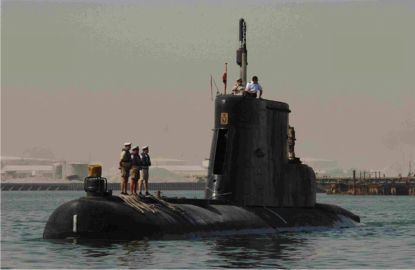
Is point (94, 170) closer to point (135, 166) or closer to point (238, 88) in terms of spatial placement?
point (135, 166)

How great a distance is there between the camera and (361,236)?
3978 cm

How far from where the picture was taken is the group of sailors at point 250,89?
3716 cm

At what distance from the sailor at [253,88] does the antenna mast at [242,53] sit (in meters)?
0.96

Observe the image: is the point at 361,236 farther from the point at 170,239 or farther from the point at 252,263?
the point at 252,263

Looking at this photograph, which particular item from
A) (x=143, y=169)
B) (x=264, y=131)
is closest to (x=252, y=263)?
(x=143, y=169)

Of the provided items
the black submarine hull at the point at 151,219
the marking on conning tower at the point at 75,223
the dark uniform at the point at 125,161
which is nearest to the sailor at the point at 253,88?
the black submarine hull at the point at 151,219

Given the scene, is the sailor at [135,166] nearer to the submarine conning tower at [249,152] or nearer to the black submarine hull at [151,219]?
the black submarine hull at [151,219]

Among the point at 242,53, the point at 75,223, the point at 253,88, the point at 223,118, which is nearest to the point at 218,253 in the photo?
the point at 75,223

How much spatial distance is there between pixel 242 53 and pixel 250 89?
2211 millimetres

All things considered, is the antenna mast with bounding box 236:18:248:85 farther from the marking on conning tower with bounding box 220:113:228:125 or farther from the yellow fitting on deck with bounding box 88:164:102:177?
the yellow fitting on deck with bounding box 88:164:102:177

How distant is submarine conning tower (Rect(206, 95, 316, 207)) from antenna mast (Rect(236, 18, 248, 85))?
5.55 feet

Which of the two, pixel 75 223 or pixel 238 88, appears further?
pixel 238 88

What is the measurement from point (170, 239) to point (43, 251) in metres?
4.34

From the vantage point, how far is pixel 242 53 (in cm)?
3881
